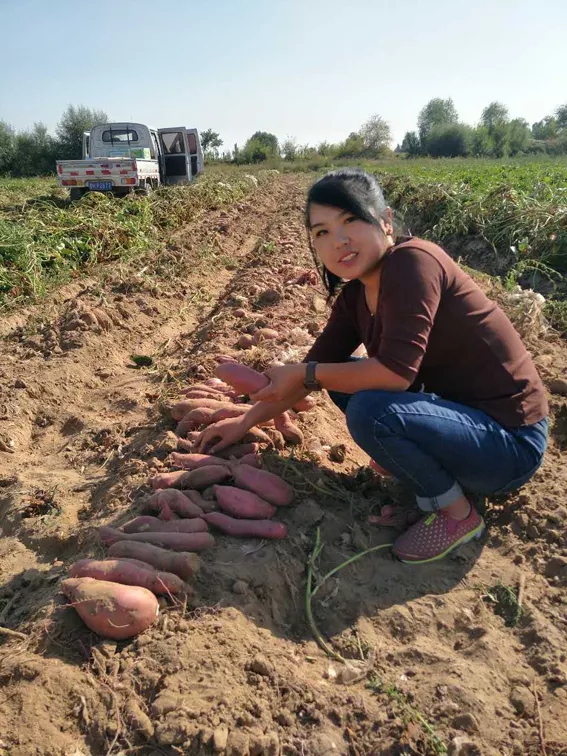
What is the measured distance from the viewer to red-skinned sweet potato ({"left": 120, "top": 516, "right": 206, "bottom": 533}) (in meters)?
2.16

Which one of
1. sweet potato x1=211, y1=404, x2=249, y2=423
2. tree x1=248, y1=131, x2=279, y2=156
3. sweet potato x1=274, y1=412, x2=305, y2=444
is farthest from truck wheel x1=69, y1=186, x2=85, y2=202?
tree x1=248, y1=131, x2=279, y2=156

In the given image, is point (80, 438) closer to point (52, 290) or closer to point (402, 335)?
point (402, 335)

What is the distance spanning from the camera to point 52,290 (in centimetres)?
627

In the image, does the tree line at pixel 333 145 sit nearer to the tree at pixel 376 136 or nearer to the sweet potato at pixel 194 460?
the tree at pixel 376 136

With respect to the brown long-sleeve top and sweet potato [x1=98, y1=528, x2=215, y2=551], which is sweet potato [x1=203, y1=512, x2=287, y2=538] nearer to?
sweet potato [x1=98, y1=528, x2=215, y2=551]

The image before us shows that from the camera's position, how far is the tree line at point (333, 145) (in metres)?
39.3

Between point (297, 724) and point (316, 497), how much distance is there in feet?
3.39

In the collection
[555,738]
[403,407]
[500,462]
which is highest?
[403,407]

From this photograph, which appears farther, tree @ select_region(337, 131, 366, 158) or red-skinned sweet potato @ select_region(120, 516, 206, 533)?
tree @ select_region(337, 131, 366, 158)

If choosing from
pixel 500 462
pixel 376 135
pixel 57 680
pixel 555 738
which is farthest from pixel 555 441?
pixel 376 135

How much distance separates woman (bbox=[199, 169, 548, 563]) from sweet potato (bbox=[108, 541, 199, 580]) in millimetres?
704

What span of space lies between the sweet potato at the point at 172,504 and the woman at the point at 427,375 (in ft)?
1.73

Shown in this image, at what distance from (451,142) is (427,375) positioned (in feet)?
186

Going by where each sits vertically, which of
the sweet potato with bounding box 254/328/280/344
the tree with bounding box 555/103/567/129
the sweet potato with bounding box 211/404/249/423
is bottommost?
the sweet potato with bounding box 211/404/249/423
